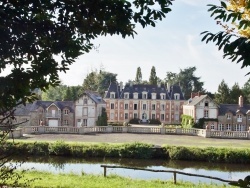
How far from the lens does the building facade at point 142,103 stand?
55688 millimetres

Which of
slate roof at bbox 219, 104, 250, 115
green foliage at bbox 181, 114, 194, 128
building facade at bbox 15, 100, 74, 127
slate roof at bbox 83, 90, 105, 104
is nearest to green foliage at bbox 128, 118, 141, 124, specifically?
slate roof at bbox 83, 90, 105, 104

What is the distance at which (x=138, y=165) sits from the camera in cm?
2192

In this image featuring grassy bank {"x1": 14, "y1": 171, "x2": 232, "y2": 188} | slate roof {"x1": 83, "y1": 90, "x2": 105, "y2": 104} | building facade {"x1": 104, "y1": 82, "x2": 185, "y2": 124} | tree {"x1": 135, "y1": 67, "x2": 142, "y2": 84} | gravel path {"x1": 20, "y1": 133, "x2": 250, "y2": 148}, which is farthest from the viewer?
tree {"x1": 135, "y1": 67, "x2": 142, "y2": 84}

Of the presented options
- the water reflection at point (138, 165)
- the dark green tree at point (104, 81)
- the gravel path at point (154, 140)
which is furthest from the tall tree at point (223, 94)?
the water reflection at point (138, 165)

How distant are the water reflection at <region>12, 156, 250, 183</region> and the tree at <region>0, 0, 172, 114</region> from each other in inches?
598

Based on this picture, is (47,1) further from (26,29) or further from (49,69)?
(49,69)

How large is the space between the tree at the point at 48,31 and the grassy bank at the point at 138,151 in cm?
2035

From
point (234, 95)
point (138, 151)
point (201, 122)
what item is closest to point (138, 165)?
point (138, 151)

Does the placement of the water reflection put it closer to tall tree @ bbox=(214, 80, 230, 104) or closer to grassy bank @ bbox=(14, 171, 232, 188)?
grassy bank @ bbox=(14, 171, 232, 188)

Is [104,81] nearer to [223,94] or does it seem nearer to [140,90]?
[140,90]

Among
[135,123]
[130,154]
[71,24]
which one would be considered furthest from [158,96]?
[71,24]

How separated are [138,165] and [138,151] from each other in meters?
2.40

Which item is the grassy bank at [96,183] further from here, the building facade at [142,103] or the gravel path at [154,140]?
the building facade at [142,103]

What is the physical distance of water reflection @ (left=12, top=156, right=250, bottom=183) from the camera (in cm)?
1947
